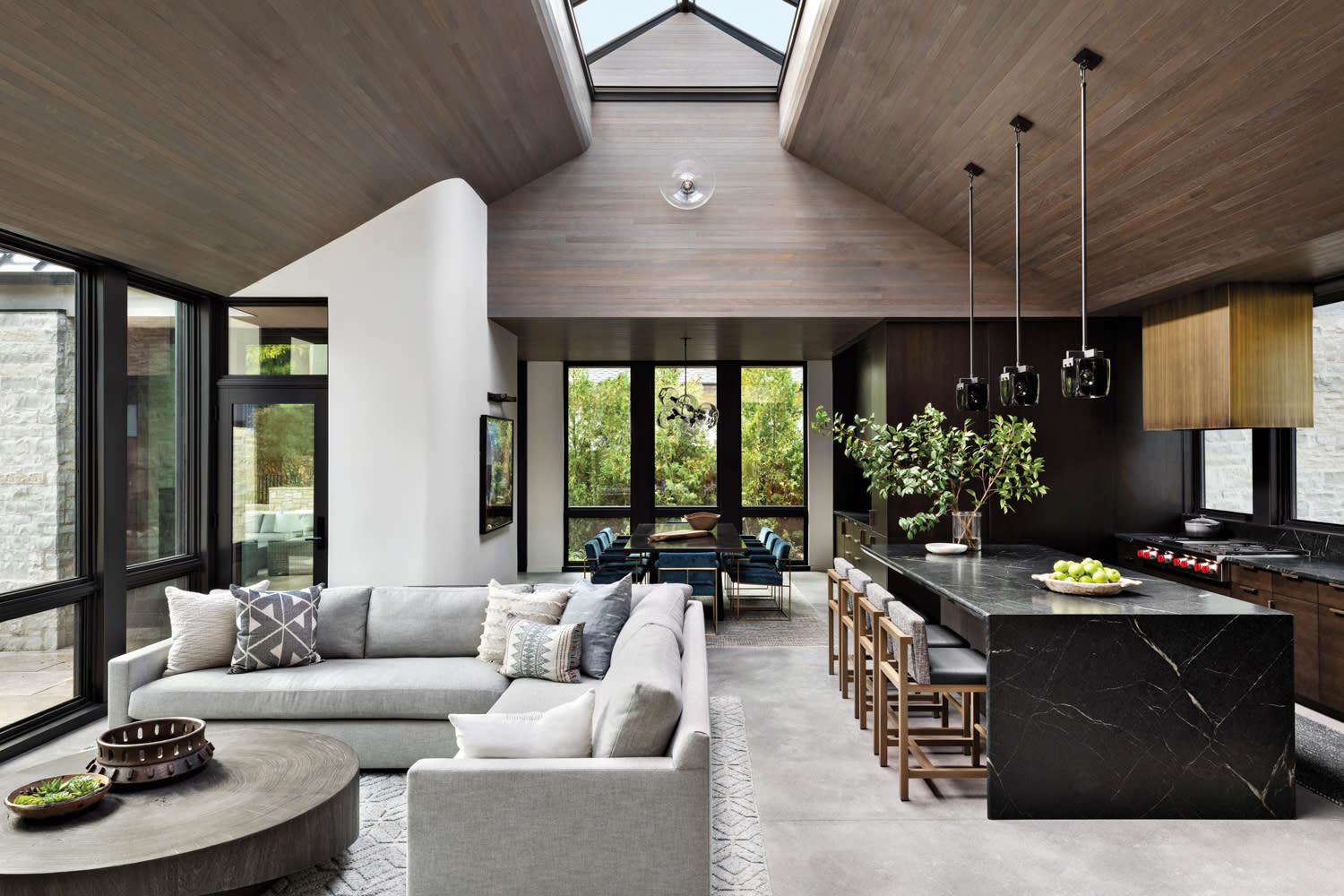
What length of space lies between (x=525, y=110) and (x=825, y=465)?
5.85m

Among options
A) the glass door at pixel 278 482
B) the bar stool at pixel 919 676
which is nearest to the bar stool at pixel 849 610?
the bar stool at pixel 919 676

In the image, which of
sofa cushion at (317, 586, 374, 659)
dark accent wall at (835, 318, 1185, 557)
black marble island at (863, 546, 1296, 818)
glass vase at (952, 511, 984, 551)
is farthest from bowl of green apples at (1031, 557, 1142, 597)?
sofa cushion at (317, 586, 374, 659)

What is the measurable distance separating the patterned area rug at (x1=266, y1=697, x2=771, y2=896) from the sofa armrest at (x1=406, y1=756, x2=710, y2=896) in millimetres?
399

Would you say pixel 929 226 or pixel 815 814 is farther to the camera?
pixel 929 226

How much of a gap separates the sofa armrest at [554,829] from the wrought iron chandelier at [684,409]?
5917 mm

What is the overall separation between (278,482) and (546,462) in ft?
14.3

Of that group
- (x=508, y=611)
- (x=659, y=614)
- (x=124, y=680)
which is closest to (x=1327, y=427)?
(x=659, y=614)

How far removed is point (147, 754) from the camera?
2.63 metres

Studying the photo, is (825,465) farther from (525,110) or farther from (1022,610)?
(1022,610)

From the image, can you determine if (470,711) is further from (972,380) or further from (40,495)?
(972,380)

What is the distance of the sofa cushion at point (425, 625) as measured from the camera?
4156 mm

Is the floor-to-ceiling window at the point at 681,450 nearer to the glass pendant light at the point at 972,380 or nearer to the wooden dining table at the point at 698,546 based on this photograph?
the wooden dining table at the point at 698,546

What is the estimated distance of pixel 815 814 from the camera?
328 centimetres

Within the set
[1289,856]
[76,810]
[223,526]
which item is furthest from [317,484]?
[1289,856]
